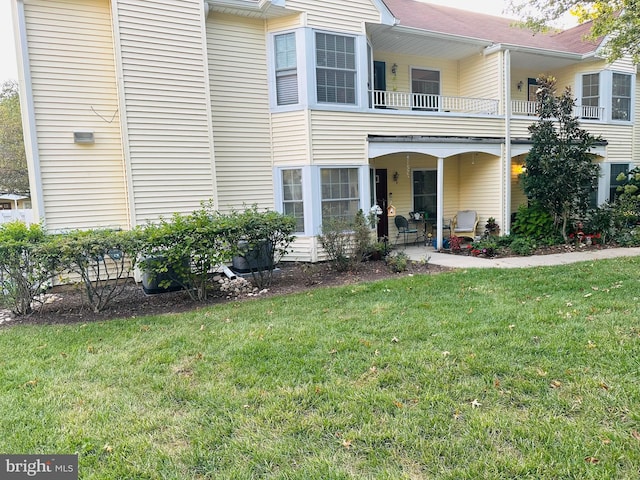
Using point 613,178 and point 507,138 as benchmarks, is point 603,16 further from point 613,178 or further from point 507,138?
point 613,178

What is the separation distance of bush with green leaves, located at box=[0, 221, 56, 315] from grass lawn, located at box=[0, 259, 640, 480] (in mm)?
957

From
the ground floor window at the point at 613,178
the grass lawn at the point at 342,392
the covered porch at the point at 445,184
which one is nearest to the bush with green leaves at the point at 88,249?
the grass lawn at the point at 342,392

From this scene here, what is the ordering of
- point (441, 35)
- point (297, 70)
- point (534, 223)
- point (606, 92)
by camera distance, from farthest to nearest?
point (606, 92), point (534, 223), point (441, 35), point (297, 70)

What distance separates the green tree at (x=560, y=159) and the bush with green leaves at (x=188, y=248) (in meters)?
8.32

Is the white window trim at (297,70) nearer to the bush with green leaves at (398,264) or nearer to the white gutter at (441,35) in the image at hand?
the white gutter at (441,35)

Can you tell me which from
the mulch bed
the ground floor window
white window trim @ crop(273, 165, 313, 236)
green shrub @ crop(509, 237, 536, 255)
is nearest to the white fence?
the mulch bed

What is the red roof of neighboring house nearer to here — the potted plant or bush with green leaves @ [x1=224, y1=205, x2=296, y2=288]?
the potted plant

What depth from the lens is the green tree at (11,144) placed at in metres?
25.2

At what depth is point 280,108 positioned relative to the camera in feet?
32.1

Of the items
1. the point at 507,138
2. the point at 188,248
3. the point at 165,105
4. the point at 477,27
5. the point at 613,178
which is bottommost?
the point at 188,248

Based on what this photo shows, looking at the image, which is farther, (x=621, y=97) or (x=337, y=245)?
(x=621, y=97)

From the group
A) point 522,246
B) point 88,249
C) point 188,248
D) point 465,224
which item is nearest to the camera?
point 88,249

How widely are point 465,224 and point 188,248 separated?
9141 millimetres

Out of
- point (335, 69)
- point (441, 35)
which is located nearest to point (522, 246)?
point (441, 35)
